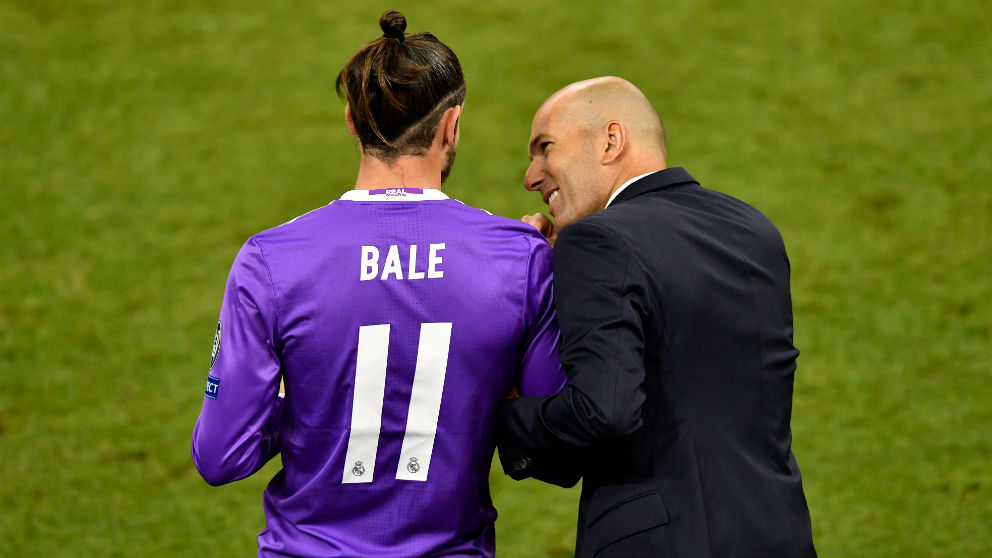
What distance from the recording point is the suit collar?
7.90 feet

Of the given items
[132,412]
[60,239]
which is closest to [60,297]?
[60,239]

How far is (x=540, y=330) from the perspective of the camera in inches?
87.7

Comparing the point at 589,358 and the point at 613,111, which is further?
the point at 613,111

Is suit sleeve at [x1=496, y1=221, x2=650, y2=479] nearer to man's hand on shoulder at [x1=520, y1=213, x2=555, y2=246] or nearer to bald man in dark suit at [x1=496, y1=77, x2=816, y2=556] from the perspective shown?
bald man in dark suit at [x1=496, y1=77, x2=816, y2=556]

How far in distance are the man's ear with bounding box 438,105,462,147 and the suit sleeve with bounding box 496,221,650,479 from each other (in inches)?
12.1

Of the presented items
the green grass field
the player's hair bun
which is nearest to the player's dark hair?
the player's hair bun

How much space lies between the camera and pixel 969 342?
5.57 meters

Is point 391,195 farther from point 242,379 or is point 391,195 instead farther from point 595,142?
point 595,142

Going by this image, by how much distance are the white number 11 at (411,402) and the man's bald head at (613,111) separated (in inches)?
27.4

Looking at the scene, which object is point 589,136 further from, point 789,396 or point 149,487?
point 149,487

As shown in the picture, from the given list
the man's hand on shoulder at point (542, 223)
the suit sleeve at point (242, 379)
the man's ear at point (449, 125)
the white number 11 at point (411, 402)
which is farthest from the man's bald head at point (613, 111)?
the suit sleeve at point (242, 379)

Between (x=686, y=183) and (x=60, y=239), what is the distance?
476 centimetres

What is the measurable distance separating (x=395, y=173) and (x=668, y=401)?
696 mm

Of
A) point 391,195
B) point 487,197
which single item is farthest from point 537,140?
point 487,197
